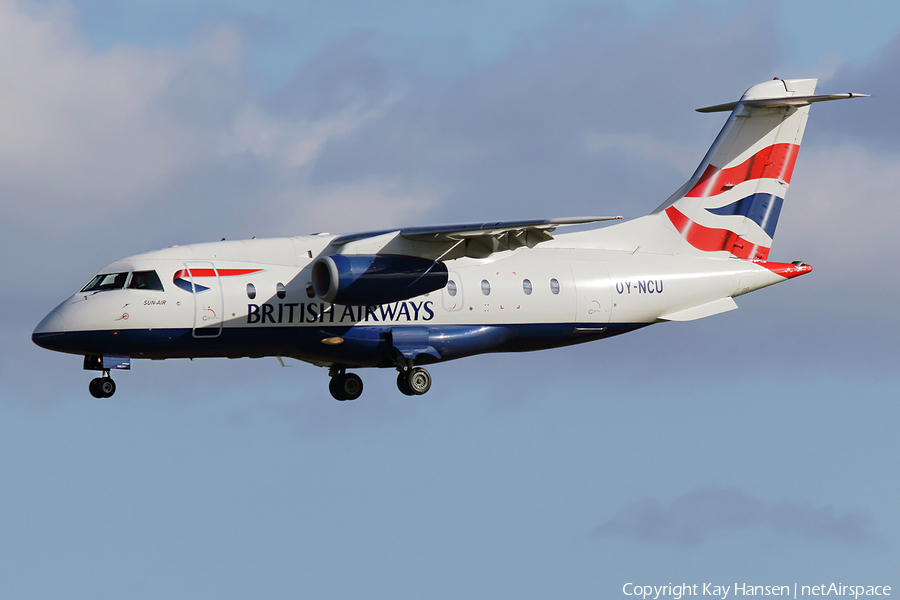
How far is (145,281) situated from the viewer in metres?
21.8

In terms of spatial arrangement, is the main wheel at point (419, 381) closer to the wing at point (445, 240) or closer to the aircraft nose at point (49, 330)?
the wing at point (445, 240)

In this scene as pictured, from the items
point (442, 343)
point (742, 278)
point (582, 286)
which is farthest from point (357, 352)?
point (742, 278)

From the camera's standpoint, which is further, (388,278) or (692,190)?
(692,190)

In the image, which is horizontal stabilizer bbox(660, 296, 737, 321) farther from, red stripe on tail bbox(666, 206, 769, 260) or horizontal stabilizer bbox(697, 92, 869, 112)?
horizontal stabilizer bbox(697, 92, 869, 112)

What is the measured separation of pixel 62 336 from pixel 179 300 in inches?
85.1

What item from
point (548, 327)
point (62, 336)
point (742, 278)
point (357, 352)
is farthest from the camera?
point (742, 278)

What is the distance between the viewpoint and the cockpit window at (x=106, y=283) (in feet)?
71.7

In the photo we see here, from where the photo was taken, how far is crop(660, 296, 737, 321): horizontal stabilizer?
2650cm

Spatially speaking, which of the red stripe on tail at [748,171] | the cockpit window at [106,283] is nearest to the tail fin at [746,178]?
the red stripe on tail at [748,171]

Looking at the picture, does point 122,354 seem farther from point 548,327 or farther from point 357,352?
point 548,327

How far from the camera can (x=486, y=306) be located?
24312 millimetres

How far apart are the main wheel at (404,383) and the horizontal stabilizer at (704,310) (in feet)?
20.4

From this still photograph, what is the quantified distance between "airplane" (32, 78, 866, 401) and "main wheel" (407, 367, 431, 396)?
26 mm

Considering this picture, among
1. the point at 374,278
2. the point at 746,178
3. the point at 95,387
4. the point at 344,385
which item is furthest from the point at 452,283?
the point at 746,178
